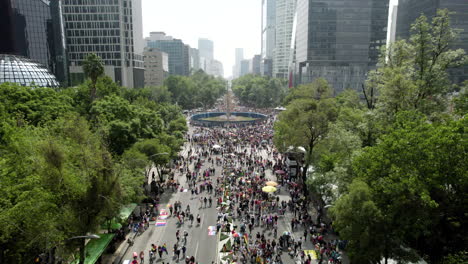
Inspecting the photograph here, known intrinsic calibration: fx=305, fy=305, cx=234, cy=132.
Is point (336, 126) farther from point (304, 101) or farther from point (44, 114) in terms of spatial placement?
point (44, 114)

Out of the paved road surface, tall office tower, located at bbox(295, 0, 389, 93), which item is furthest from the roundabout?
the paved road surface

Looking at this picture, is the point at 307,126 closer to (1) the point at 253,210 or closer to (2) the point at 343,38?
(1) the point at 253,210

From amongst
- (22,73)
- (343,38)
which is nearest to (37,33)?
(22,73)

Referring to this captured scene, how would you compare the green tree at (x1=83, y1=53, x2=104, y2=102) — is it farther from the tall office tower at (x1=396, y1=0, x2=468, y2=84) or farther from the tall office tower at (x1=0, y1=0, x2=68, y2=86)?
the tall office tower at (x1=396, y1=0, x2=468, y2=84)

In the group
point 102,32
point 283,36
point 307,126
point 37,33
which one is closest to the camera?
point 307,126

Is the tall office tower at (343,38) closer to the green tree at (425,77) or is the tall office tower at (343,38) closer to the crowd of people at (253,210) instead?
the crowd of people at (253,210)

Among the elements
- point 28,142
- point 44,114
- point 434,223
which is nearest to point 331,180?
point 434,223

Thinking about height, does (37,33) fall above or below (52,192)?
above
